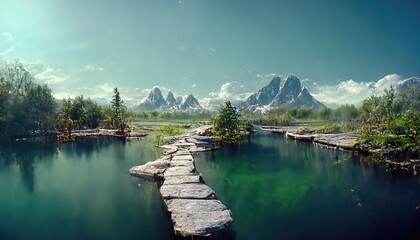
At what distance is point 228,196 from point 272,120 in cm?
11533

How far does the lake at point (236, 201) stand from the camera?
51.5 feet

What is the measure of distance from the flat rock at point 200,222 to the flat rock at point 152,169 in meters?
11.8


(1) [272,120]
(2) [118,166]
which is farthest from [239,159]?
(1) [272,120]

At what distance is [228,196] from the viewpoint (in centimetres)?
2183

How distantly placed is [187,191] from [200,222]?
485cm

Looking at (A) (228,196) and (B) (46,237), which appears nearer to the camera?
(B) (46,237)

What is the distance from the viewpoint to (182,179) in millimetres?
22281

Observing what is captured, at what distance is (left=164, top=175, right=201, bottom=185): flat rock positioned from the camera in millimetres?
21631

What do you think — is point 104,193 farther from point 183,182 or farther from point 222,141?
point 222,141

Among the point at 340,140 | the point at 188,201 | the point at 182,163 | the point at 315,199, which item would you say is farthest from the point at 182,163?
the point at 340,140

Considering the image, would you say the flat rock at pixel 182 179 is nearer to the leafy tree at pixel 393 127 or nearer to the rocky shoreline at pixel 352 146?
the leafy tree at pixel 393 127

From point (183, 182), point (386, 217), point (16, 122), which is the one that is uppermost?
point (16, 122)

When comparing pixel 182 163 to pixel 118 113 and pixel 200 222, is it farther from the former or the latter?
pixel 118 113

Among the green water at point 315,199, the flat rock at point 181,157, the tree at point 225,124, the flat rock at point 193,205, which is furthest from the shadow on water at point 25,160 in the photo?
the tree at point 225,124
